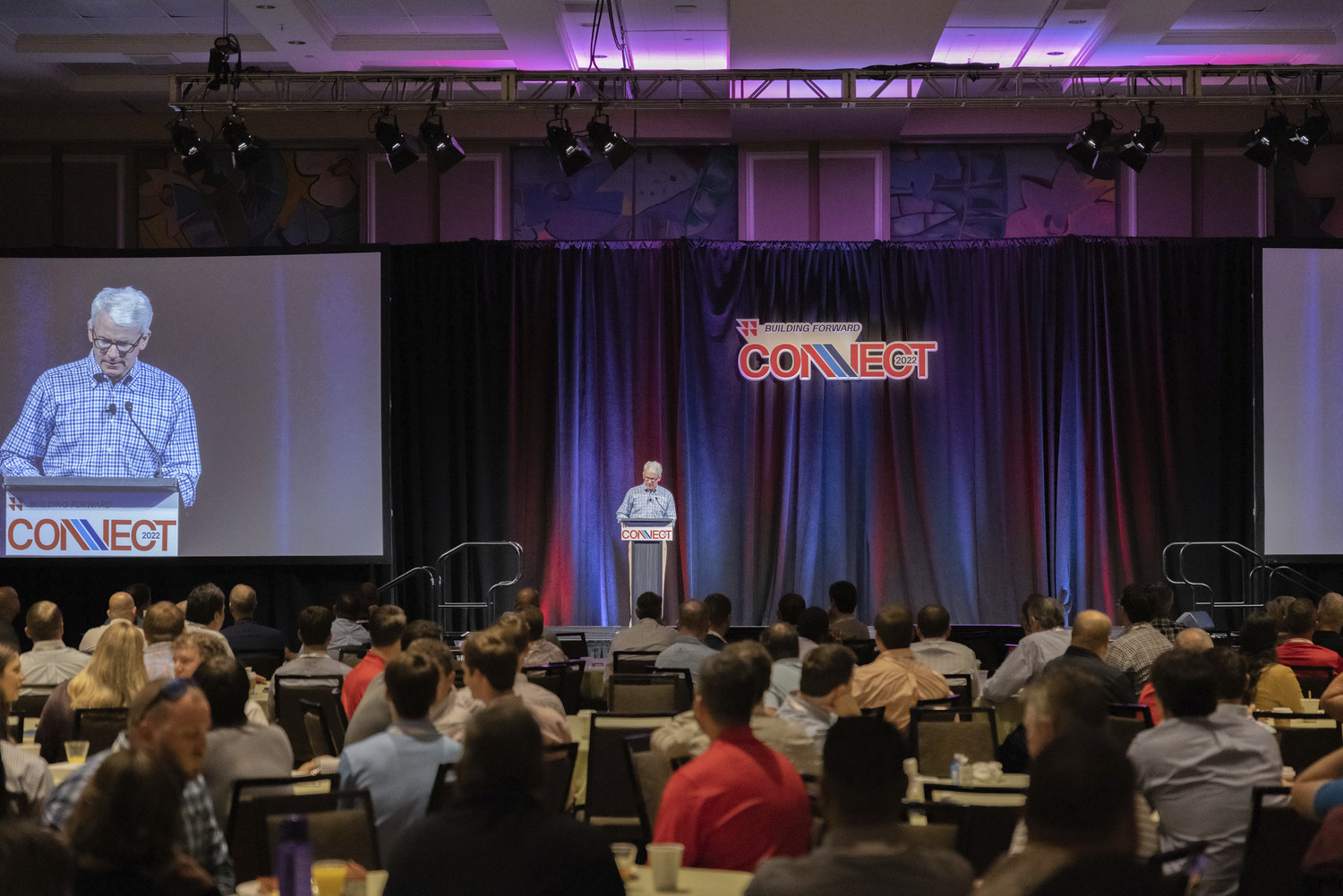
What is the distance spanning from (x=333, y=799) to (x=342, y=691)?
8.63 feet

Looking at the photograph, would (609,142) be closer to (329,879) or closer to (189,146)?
(189,146)

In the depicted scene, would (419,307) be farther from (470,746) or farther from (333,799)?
(470,746)

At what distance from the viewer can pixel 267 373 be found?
39.7 ft

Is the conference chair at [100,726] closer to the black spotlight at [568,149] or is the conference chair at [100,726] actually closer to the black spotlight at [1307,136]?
the black spotlight at [568,149]

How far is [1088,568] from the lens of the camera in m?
12.6

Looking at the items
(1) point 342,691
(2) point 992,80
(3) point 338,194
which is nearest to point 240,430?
(3) point 338,194

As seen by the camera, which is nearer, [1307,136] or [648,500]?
[1307,136]

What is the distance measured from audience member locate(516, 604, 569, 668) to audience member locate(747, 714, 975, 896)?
4969 mm

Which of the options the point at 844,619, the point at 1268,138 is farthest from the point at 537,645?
the point at 1268,138

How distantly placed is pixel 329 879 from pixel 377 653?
319cm

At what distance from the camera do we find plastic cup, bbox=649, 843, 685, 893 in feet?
9.77

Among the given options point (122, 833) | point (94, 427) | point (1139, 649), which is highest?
point (94, 427)

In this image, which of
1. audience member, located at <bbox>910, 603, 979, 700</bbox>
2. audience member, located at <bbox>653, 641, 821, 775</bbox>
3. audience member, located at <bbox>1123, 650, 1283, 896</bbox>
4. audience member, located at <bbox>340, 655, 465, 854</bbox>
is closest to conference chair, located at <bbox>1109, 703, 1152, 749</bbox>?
audience member, located at <bbox>1123, 650, 1283, 896</bbox>

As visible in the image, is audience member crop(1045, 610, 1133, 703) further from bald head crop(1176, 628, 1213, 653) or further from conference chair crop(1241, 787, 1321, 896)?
conference chair crop(1241, 787, 1321, 896)
